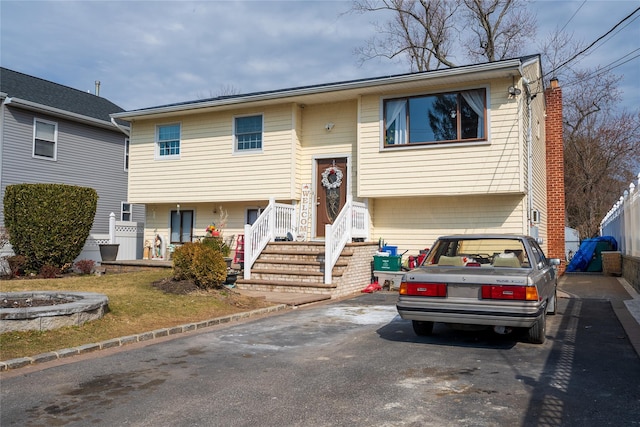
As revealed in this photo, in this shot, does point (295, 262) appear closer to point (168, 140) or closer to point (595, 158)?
point (168, 140)

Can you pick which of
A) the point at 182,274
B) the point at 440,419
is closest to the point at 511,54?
the point at 182,274

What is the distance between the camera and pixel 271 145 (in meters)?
16.1

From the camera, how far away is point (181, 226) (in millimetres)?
18281

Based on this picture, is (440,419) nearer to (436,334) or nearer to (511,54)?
(436,334)

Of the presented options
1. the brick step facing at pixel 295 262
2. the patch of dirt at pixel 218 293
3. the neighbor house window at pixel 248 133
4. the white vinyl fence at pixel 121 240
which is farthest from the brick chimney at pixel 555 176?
the white vinyl fence at pixel 121 240

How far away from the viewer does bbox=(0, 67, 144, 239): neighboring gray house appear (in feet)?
62.1

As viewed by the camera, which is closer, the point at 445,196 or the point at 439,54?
the point at 445,196

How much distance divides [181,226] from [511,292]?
1417 centimetres

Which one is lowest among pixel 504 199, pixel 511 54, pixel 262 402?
pixel 262 402

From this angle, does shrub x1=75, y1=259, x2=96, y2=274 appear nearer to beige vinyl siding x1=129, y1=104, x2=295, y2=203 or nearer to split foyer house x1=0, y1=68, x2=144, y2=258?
beige vinyl siding x1=129, y1=104, x2=295, y2=203

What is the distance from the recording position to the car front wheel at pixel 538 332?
6.43 m

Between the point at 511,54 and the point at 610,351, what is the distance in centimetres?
2716

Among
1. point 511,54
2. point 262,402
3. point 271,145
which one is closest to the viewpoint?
point 262,402

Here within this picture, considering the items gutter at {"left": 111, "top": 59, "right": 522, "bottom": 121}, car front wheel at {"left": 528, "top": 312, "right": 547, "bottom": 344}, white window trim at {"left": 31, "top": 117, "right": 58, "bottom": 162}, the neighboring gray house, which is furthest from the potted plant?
car front wheel at {"left": 528, "top": 312, "right": 547, "bottom": 344}
